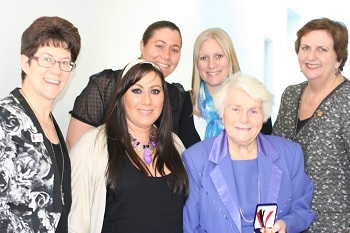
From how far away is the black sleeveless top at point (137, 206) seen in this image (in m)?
2.56

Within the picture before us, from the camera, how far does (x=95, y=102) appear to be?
3.12 metres

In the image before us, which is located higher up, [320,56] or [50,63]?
[320,56]

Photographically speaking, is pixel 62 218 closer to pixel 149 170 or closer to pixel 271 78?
pixel 149 170

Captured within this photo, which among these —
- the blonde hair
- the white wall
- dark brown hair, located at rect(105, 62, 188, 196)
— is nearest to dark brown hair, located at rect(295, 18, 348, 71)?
the blonde hair

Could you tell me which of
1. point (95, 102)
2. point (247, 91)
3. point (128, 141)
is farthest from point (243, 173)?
point (95, 102)

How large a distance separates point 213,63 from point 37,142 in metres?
1.91

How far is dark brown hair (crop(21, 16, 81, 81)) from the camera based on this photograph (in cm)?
228

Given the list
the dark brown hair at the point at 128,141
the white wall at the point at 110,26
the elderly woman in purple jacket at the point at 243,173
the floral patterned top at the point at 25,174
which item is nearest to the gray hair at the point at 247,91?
the elderly woman in purple jacket at the point at 243,173

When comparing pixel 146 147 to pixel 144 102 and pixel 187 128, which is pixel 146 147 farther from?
pixel 187 128

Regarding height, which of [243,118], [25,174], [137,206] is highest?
[243,118]

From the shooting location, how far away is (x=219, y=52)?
377cm

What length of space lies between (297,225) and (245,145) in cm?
55

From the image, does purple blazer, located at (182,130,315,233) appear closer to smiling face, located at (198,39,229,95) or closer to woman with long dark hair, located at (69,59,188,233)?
woman with long dark hair, located at (69,59,188,233)

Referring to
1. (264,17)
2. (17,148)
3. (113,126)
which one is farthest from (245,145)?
(264,17)
